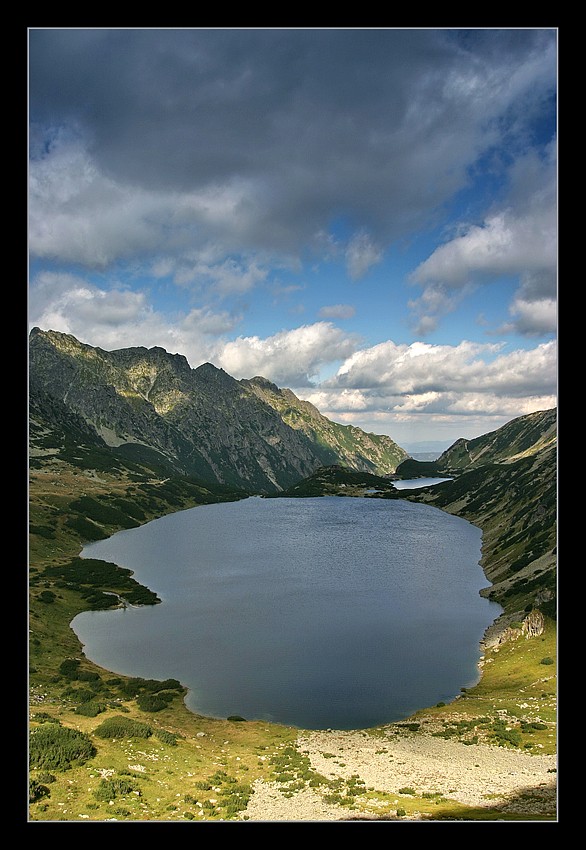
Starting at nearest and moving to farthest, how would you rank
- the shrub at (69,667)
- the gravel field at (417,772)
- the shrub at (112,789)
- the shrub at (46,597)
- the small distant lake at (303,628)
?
the shrub at (112,789) < the gravel field at (417,772) < the small distant lake at (303,628) < the shrub at (69,667) < the shrub at (46,597)

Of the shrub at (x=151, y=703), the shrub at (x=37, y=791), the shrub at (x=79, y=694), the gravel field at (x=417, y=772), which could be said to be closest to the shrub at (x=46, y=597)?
the shrub at (x=79, y=694)

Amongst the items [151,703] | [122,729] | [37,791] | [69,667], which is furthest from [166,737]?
[69,667]

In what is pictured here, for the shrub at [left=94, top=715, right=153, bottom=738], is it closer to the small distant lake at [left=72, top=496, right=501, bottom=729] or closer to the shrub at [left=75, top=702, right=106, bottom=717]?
the shrub at [left=75, top=702, right=106, bottom=717]

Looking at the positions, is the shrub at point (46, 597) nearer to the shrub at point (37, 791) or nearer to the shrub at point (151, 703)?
the shrub at point (151, 703)

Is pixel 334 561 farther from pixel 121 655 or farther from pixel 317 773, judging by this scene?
pixel 317 773

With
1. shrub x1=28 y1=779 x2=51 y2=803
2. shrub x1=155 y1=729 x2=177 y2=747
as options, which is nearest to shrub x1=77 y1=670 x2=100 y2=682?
shrub x1=155 y1=729 x2=177 y2=747

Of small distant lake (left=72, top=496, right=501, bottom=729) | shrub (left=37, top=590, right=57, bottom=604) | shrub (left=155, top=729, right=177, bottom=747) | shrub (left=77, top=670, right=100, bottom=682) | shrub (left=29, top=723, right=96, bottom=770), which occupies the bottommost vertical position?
small distant lake (left=72, top=496, right=501, bottom=729)

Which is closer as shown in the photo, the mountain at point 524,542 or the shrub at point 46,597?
the mountain at point 524,542

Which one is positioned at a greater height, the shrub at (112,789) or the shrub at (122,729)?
the shrub at (112,789)
